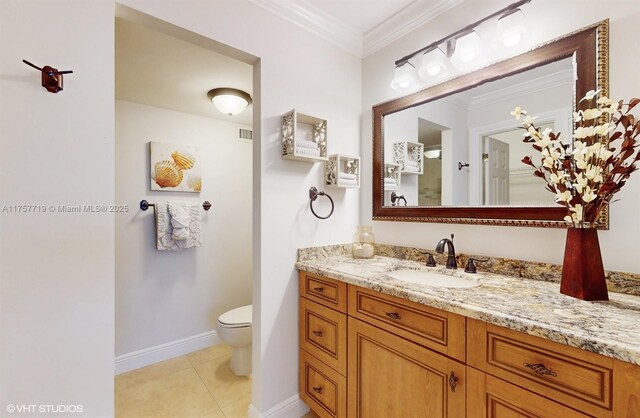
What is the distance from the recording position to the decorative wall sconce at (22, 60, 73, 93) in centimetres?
101

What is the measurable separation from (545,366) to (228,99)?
7.86ft

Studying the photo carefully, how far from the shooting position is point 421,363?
1091mm

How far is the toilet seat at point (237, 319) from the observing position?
2082 mm

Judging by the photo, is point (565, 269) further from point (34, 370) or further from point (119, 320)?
point (119, 320)

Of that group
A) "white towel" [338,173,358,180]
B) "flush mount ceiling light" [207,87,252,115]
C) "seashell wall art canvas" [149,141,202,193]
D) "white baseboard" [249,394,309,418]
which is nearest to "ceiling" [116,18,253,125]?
"flush mount ceiling light" [207,87,252,115]

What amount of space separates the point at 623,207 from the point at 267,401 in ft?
6.40

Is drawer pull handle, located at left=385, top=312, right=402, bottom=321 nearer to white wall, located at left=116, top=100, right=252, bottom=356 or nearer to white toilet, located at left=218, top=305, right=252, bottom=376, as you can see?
white toilet, located at left=218, top=305, right=252, bottom=376

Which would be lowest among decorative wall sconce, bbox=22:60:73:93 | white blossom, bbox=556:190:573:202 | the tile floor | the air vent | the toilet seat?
the tile floor

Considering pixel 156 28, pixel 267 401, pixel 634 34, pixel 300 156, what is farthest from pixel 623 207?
pixel 156 28

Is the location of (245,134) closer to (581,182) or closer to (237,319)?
(237,319)

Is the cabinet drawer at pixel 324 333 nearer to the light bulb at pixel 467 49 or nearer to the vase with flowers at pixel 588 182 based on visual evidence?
the vase with flowers at pixel 588 182

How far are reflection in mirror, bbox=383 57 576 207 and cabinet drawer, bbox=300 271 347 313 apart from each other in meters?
0.77

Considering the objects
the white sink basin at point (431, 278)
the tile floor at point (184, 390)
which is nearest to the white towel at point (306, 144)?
the white sink basin at point (431, 278)

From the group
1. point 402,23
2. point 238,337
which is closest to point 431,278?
point 238,337
